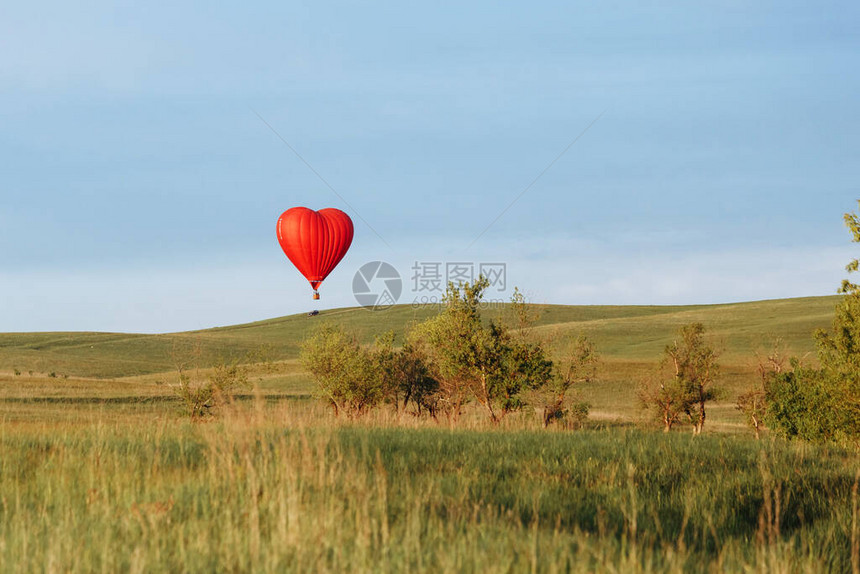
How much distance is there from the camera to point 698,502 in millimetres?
8969

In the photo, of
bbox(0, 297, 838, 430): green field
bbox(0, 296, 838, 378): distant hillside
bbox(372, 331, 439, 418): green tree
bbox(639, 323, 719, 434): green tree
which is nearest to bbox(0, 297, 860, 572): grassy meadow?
bbox(0, 297, 838, 430): green field

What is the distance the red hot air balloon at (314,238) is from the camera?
3316 cm

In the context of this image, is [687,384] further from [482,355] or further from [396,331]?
[396,331]

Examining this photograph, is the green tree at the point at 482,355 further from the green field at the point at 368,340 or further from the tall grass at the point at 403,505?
the tall grass at the point at 403,505

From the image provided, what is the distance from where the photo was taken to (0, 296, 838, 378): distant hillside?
9262 cm

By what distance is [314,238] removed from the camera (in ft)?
109

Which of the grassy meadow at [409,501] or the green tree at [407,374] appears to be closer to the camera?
the grassy meadow at [409,501]

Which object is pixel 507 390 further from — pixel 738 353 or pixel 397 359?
pixel 738 353

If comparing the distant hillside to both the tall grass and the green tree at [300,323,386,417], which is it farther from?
the tall grass

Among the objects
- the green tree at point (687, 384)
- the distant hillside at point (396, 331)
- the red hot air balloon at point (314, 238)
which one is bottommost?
the green tree at point (687, 384)

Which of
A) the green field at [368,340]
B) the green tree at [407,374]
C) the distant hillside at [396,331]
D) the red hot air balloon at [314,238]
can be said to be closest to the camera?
the red hot air balloon at [314,238]

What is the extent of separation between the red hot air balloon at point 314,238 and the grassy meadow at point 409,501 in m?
18.5

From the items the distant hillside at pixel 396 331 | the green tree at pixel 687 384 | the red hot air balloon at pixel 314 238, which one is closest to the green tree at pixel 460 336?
the red hot air balloon at pixel 314 238

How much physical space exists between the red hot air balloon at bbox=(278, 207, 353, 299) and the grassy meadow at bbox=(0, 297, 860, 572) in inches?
727
